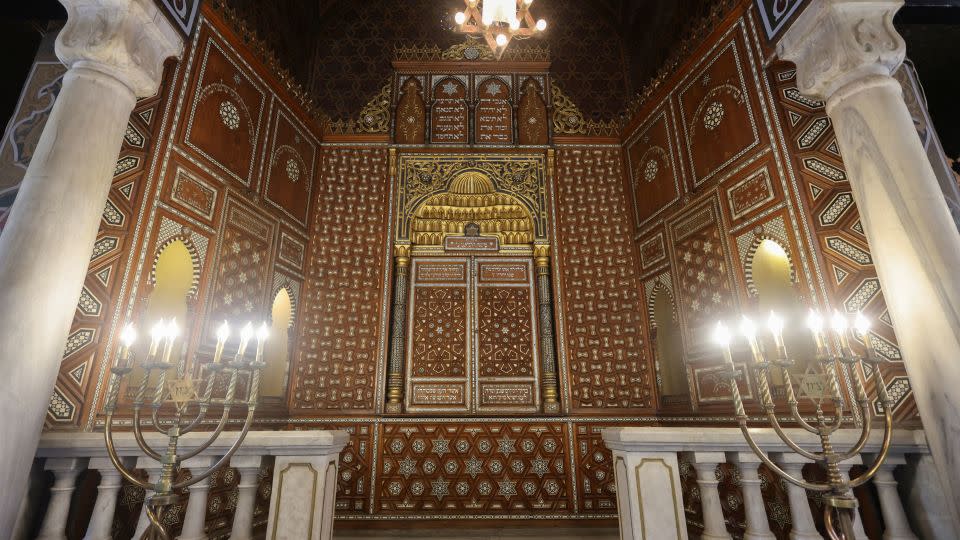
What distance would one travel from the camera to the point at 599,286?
688cm

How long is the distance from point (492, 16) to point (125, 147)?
3.72 metres

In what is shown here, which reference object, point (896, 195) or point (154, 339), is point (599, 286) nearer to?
point (896, 195)

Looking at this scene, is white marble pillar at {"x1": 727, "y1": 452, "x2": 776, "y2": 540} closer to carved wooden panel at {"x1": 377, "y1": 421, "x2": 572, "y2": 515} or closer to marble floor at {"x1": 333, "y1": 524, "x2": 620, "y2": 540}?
marble floor at {"x1": 333, "y1": 524, "x2": 620, "y2": 540}

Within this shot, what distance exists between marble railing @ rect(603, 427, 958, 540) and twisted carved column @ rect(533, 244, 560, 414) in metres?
3.30

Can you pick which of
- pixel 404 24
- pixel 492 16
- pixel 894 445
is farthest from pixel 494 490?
pixel 404 24

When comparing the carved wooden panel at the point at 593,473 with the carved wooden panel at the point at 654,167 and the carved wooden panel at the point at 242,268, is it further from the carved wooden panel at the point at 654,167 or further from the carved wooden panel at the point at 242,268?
the carved wooden panel at the point at 242,268

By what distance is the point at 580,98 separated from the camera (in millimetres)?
8172

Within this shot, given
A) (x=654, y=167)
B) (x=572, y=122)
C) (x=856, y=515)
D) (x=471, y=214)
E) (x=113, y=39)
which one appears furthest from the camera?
(x=572, y=122)

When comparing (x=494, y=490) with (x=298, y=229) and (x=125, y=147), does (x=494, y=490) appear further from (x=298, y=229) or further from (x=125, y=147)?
(x=125, y=147)

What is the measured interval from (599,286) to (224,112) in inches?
225

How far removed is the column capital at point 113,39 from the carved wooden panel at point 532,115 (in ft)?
17.8

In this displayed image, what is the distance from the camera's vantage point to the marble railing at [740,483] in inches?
109

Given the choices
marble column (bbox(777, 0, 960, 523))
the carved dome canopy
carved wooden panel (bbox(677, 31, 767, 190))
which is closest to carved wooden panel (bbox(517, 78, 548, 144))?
the carved dome canopy

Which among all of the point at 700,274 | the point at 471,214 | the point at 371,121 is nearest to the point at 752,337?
the point at 700,274
